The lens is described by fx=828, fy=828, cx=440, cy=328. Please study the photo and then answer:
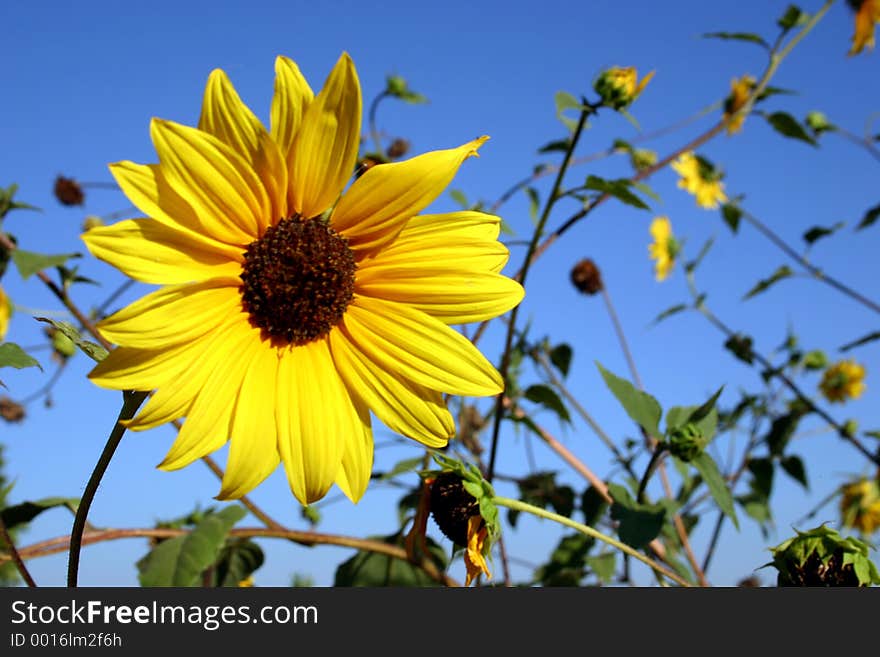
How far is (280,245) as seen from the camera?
1030 millimetres

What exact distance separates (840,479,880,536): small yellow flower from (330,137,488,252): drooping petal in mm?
3218

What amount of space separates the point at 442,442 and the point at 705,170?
6.48 ft

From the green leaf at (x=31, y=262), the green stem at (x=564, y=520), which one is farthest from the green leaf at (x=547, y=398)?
the green leaf at (x=31, y=262)

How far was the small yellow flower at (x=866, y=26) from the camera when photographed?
115 inches

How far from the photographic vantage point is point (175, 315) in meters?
0.88

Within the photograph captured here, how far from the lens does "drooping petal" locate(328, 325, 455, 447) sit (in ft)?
3.22

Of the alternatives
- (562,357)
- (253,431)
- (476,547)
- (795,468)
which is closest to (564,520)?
(476,547)

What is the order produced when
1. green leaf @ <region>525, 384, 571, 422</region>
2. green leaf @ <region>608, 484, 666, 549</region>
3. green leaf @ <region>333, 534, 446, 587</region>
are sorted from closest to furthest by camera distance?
green leaf @ <region>608, 484, 666, 549</region> < green leaf @ <region>333, 534, 446, 587</region> < green leaf @ <region>525, 384, 571, 422</region>

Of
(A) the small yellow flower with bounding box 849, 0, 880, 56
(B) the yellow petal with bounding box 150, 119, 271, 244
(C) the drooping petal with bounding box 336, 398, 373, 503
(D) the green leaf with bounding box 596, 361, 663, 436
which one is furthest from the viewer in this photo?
(A) the small yellow flower with bounding box 849, 0, 880, 56

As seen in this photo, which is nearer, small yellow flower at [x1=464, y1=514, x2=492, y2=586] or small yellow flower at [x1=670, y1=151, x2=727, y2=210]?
small yellow flower at [x1=464, y1=514, x2=492, y2=586]

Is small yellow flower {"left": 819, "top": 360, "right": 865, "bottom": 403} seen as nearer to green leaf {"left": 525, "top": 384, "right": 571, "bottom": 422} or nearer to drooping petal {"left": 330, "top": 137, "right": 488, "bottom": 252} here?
green leaf {"left": 525, "top": 384, "right": 571, "bottom": 422}

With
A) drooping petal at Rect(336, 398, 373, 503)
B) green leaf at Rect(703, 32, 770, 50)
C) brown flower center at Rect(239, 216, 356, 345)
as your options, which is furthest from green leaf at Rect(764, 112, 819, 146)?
drooping petal at Rect(336, 398, 373, 503)

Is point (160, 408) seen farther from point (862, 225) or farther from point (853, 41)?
point (853, 41)

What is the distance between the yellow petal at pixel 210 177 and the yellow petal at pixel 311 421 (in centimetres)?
18
